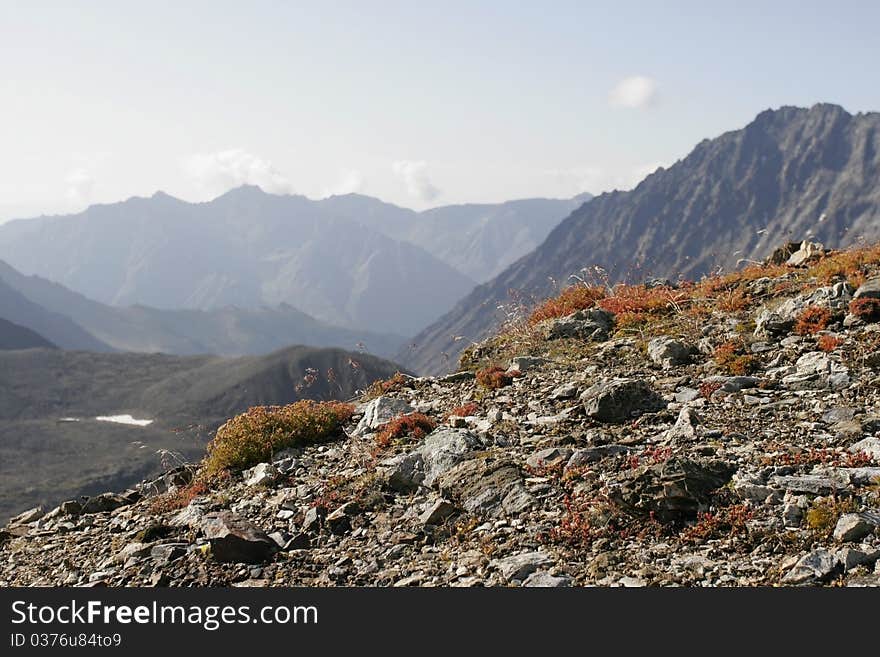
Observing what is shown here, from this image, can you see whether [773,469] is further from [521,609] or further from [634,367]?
[634,367]

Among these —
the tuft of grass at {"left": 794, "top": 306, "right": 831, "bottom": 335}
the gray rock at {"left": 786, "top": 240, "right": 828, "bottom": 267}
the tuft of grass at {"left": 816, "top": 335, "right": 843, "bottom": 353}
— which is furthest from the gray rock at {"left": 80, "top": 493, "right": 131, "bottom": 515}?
the gray rock at {"left": 786, "top": 240, "right": 828, "bottom": 267}

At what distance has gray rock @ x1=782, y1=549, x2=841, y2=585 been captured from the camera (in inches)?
265

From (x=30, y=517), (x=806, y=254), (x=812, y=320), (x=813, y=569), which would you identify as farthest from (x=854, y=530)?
(x=30, y=517)

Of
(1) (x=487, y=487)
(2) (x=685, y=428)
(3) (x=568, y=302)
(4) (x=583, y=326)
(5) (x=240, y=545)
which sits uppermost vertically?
(3) (x=568, y=302)

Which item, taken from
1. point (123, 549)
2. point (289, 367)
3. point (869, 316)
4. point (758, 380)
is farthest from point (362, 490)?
point (289, 367)

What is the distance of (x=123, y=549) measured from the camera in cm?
1035

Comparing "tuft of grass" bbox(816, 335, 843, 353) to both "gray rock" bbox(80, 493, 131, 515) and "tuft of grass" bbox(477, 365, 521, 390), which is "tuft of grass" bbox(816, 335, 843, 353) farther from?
"gray rock" bbox(80, 493, 131, 515)

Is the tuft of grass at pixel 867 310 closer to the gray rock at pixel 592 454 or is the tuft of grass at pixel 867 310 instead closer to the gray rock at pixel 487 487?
the gray rock at pixel 592 454

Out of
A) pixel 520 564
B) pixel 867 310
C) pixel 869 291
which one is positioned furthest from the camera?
pixel 869 291

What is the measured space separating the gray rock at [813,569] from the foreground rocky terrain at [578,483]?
2 cm

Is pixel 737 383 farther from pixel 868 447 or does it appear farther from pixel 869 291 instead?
pixel 869 291

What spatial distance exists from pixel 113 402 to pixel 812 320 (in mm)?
163988

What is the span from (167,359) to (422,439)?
665 feet

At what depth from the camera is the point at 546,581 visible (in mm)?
7363
